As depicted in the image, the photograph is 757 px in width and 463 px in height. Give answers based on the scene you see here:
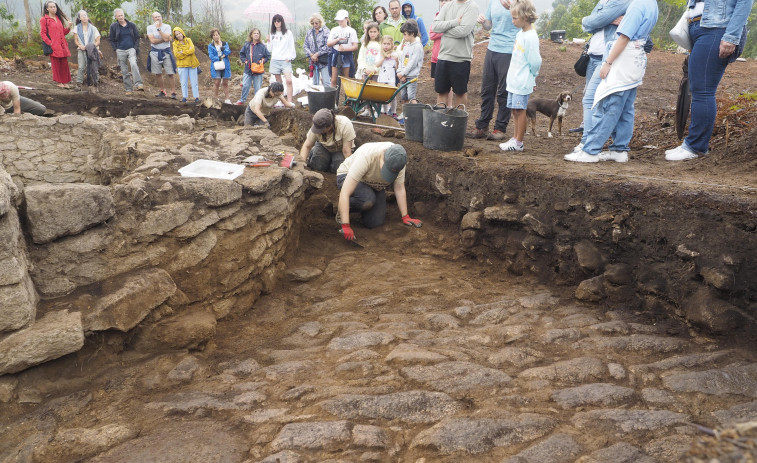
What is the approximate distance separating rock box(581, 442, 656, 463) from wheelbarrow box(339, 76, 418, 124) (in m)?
5.94

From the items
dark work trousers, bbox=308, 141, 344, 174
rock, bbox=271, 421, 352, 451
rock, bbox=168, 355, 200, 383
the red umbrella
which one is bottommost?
rock, bbox=168, 355, 200, 383

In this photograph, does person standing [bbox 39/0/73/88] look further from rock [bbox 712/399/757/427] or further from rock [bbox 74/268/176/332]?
rock [bbox 712/399/757/427]

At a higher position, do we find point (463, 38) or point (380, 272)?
point (463, 38)

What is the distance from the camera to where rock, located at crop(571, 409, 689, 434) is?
2.64 m

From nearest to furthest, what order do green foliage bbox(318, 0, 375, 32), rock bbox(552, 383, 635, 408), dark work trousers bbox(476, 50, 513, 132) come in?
rock bbox(552, 383, 635, 408) < dark work trousers bbox(476, 50, 513, 132) < green foliage bbox(318, 0, 375, 32)

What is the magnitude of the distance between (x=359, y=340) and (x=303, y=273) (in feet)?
5.35

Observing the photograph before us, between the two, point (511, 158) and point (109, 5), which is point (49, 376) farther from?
point (109, 5)

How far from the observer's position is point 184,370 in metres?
3.63

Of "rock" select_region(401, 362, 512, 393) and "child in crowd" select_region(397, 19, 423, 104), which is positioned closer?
"rock" select_region(401, 362, 512, 393)

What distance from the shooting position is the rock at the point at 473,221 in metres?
5.36

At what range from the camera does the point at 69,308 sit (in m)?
3.60

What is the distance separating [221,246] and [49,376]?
1.58m

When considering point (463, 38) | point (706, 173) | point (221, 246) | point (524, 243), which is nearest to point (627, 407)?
point (524, 243)

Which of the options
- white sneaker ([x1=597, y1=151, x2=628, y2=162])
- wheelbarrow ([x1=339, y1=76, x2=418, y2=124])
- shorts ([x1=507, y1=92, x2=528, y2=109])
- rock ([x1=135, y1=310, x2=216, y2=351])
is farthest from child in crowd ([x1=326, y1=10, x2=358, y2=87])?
rock ([x1=135, y1=310, x2=216, y2=351])
